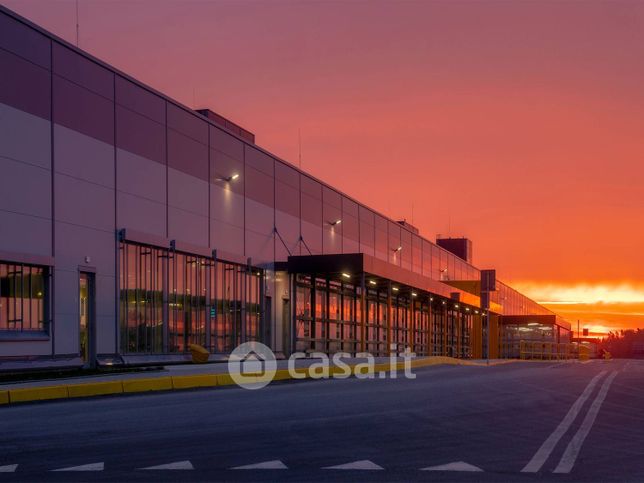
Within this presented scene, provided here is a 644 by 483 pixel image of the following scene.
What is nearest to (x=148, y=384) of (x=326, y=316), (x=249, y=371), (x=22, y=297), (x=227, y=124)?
(x=249, y=371)

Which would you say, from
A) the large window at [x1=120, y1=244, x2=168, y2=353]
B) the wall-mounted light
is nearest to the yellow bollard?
the large window at [x1=120, y1=244, x2=168, y2=353]

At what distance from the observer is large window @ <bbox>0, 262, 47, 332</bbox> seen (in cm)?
2314

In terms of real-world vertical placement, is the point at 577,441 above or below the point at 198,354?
above

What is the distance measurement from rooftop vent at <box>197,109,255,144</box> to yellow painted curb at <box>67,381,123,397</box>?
21.1 meters

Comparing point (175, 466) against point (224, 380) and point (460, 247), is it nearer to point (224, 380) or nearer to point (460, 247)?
point (224, 380)

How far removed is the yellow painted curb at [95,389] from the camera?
17.9 meters

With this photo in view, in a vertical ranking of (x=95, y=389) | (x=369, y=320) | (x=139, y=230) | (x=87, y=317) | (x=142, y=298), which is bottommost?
(x=95, y=389)

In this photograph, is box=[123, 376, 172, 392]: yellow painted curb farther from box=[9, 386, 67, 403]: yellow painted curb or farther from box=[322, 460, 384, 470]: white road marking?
box=[322, 460, 384, 470]: white road marking

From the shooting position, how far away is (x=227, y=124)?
40594 millimetres

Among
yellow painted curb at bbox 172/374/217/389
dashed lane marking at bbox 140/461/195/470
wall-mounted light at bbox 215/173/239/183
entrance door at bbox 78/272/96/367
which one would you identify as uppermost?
wall-mounted light at bbox 215/173/239/183

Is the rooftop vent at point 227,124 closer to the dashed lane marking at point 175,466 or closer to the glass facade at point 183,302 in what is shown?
the glass facade at point 183,302

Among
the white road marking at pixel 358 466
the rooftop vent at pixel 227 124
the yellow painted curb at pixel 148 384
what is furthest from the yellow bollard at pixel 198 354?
the white road marking at pixel 358 466

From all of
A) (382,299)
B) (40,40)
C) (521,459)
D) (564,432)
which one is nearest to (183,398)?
(564,432)

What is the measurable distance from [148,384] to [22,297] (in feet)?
19.7
